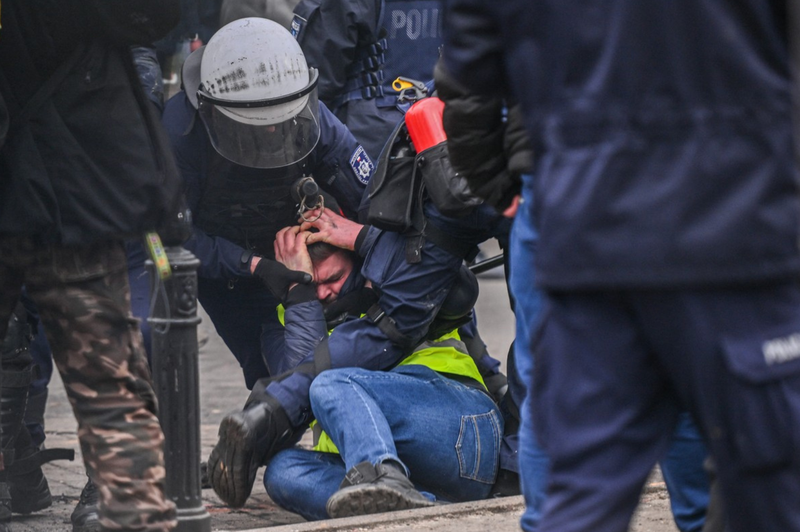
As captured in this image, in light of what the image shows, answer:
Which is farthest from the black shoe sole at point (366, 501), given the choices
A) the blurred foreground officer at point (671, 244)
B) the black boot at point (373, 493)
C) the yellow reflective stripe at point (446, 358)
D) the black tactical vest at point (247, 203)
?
the blurred foreground officer at point (671, 244)

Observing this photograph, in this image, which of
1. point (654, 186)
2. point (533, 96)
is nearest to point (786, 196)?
point (654, 186)

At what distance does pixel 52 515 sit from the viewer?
14.2 ft

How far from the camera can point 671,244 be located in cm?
158

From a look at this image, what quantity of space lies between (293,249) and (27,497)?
1.33 m

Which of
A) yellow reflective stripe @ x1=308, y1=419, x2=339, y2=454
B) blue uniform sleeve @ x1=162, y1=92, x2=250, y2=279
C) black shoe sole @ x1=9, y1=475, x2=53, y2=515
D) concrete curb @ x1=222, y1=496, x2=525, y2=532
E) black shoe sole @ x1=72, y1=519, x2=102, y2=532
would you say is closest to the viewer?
concrete curb @ x1=222, y1=496, x2=525, y2=532

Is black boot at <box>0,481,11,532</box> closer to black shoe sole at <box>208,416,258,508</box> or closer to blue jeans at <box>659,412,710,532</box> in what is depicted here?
black shoe sole at <box>208,416,258,508</box>

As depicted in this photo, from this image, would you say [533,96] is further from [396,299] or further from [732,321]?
[396,299]

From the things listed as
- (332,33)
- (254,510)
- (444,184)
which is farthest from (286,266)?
(332,33)

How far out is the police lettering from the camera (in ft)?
18.4

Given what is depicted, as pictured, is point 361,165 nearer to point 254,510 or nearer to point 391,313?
point 391,313

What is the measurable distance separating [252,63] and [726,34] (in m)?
3.20

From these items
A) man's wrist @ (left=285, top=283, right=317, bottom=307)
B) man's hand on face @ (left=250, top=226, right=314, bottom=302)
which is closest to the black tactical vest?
man's hand on face @ (left=250, top=226, right=314, bottom=302)

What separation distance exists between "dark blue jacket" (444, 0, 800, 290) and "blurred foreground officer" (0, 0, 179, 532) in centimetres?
134

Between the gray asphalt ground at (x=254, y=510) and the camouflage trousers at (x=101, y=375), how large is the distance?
2.84 feet
